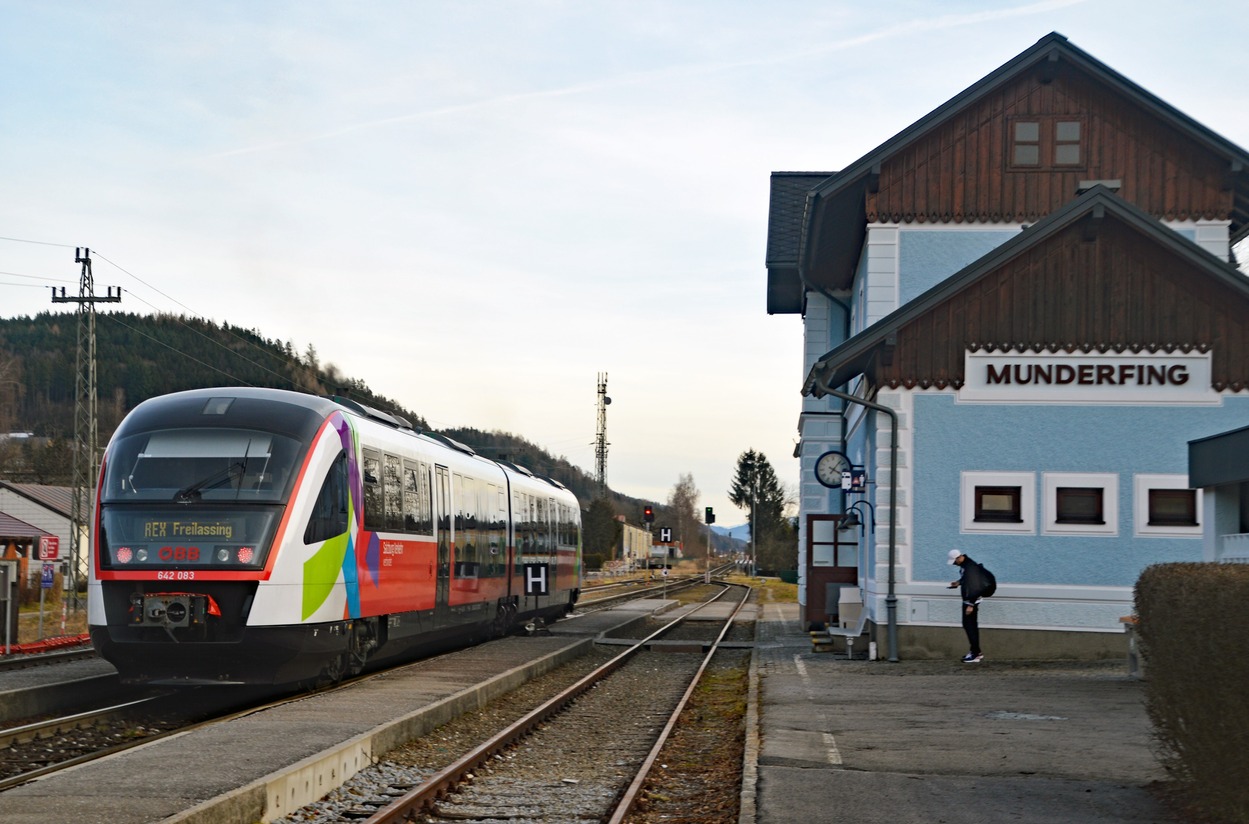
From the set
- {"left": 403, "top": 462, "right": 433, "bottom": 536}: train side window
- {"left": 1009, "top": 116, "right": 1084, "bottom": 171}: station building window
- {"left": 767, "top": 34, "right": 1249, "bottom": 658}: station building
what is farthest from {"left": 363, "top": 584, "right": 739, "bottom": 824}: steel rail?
{"left": 1009, "top": 116, "right": 1084, "bottom": 171}: station building window

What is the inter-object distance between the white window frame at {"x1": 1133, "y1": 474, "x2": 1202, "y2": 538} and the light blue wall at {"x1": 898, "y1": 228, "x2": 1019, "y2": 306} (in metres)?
5.41

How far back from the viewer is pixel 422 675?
16922 millimetres

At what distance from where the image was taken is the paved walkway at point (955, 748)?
8.73m

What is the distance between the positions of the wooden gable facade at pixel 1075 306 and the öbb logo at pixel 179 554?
31.2 ft

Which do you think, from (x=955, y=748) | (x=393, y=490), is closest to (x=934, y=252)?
(x=393, y=490)

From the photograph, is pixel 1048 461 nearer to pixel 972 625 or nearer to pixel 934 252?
pixel 972 625

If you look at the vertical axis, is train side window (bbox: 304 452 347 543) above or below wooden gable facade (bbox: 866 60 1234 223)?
below

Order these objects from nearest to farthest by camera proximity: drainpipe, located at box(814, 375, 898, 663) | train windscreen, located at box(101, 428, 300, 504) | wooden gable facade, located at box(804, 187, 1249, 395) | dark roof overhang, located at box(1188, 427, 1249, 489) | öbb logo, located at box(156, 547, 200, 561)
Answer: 1. dark roof overhang, located at box(1188, 427, 1249, 489)
2. öbb logo, located at box(156, 547, 200, 561)
3. train windscreen, located at box(101, 428, 300, 504)
4. wooden gable facade, located at box(804, 187, 1249, 395)
5. drainpipe, located at box(814, 375, 898, 663)

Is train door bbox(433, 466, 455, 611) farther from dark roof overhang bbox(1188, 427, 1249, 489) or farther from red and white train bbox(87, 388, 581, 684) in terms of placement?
dark roof overhang bbox(1188, 427, 1249, 489)

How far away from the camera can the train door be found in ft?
65.6

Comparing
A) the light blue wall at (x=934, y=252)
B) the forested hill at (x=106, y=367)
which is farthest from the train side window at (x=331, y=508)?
the forested hill at (x=106, y=367)

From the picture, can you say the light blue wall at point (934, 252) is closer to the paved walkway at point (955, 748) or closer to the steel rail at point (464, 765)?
the paved walkway at point (955, 748)

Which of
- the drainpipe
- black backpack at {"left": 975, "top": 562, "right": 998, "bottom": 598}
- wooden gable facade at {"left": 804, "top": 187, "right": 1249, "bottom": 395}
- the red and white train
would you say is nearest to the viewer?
the red and white train

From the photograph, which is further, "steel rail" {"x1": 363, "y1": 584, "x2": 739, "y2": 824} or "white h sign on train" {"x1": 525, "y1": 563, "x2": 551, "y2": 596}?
"white h sign on train" {"x1": 525, "y1": 563, "x2": 551, "y2": 596}
